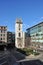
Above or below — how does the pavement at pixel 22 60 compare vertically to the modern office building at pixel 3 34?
below

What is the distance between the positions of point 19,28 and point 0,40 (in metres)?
37.1

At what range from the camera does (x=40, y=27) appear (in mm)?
123500

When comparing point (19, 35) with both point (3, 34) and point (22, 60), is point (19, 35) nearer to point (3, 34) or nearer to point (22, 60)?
point (3, 34)

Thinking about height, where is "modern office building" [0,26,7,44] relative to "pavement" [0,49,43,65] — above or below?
above

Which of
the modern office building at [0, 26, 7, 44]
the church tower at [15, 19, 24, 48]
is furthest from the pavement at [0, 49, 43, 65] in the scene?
the modern office building at [0, 26, 7, 44]

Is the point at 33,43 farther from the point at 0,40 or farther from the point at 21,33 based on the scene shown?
the point at 0,40

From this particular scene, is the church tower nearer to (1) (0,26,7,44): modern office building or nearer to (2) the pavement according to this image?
(1) (0,26,7,44): modern office building

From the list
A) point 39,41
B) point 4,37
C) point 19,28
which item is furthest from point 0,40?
point 39,41

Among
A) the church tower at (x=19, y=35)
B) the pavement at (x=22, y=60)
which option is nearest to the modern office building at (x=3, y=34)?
the church tower at (x=19, y=35)

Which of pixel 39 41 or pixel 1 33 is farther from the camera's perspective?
pixel 1 33

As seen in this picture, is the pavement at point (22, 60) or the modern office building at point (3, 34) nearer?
the pavement at point (22, 60)

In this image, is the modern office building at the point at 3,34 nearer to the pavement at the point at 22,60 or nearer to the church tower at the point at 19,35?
the church tower at the point at 19,35

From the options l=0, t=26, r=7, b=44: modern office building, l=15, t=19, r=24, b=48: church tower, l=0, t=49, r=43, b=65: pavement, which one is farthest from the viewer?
l=0, t=26, r=7, b=44: modern office building

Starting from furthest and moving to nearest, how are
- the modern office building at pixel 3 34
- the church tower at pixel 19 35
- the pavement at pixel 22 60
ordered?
the modern office building at pixel 3 34 → the church tower at pixel 19 35 → the pavement at pixel 22 60
